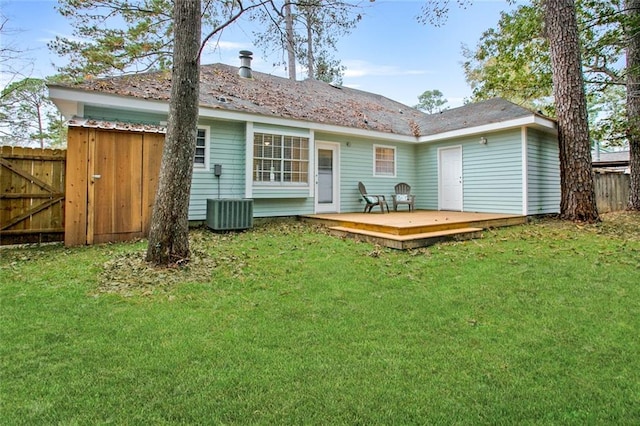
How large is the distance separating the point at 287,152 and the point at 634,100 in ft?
33.9

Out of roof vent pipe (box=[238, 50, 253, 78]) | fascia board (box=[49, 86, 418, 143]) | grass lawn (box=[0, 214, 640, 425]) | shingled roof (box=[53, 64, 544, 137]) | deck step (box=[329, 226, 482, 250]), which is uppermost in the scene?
roof vent pipe (box=[238, 50, 253, 78])

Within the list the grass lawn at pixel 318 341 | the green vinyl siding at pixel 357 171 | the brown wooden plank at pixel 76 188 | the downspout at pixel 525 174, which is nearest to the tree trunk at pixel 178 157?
the grass lawn at pixel 318 341

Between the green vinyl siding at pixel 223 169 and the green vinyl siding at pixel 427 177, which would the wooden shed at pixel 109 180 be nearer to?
the green vinyl siding at pixel 223 169

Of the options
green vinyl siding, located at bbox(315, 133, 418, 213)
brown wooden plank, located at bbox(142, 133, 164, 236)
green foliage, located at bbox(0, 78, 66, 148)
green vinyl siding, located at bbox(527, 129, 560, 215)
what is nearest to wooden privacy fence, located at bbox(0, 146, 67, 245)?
brown wooden plank, located at bbox(142, 133, 164, 236)

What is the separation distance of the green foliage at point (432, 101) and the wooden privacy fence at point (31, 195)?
34.2m

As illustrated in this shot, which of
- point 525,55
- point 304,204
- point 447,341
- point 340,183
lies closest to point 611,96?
point 525,55

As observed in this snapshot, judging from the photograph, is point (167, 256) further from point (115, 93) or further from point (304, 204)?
point (304, 204)

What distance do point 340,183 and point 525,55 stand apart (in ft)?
25.9

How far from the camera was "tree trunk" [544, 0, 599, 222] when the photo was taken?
7660mm

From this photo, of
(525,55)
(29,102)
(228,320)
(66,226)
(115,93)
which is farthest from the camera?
(29,102)

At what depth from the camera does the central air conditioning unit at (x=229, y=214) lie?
6.75 metres

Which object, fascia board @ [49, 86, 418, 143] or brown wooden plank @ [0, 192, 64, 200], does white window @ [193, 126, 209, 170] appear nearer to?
fascia board @ [49, 86, 418, 143]

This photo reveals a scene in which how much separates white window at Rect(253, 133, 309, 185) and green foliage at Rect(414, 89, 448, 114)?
29639 mm

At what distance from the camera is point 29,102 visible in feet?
59.1
